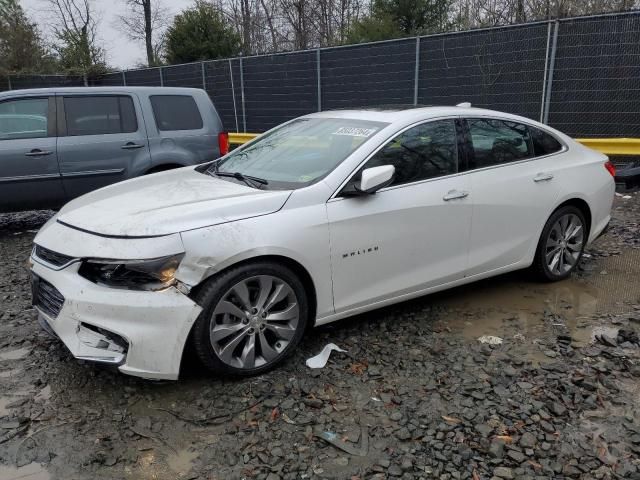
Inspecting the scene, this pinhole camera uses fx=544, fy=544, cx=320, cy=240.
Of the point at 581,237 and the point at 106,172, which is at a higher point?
the point at 106,172

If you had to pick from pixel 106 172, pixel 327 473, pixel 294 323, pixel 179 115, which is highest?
pixel 179 115

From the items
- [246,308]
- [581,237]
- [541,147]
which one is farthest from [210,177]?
[581,237]

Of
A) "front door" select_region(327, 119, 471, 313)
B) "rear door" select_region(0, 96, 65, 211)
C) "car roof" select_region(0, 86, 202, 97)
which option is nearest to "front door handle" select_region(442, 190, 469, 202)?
"front door" select_region(327, 119, 471, 313)

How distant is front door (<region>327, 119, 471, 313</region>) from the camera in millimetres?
3480

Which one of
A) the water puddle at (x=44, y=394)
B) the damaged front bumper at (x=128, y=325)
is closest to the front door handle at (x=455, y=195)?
the damaged front bumper at (x=128, y=325)

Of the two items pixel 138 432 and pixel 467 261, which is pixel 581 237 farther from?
pixel 138 432

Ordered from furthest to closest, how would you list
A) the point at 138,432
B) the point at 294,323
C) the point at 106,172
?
the point at 106,172
the point at 294,323
the point at 138,432

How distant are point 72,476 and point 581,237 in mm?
4358

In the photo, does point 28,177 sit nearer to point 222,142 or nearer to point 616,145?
point 222,142

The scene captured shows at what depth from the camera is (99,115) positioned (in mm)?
6699

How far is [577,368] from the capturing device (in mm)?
3426

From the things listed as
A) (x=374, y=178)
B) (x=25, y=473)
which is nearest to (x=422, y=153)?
(x=374, y=178)

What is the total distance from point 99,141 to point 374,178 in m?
4.44

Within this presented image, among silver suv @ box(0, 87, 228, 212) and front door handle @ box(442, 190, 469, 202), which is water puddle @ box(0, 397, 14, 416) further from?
silver suv @ box(0, 87, 228, 212)
